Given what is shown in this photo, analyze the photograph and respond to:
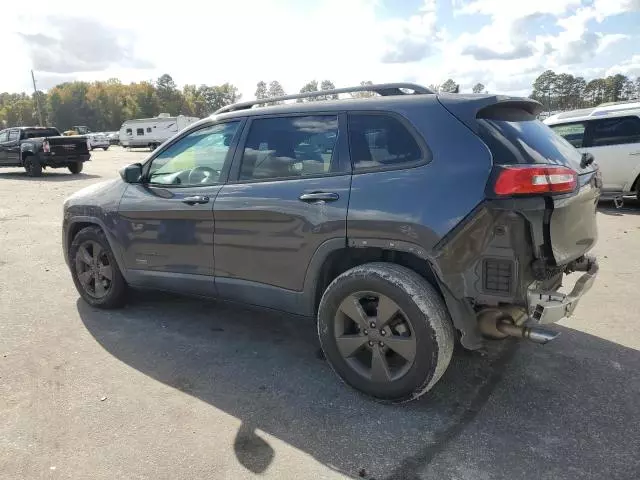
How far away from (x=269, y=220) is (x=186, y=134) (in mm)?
1287

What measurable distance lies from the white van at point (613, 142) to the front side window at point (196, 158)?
24.8ft

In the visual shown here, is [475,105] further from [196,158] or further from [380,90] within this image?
[196,158]

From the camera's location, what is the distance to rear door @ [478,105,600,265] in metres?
2.79

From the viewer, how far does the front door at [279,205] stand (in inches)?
129

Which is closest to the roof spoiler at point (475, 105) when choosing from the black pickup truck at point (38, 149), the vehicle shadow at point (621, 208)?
the vehicle shadow at point (621, 208)

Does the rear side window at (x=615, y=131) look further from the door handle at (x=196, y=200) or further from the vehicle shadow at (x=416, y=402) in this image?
the door handle at (x=196, y=200)

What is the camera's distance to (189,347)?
403 cm

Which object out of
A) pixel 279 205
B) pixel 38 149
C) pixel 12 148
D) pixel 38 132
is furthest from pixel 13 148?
pixel 279 205

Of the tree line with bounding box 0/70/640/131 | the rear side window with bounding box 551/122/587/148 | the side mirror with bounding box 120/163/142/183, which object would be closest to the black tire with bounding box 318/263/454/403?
the side mirror with bounding box 120/163/142/183

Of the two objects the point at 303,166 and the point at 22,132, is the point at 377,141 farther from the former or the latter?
the point at 22,132

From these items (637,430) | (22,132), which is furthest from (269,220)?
(22,132)

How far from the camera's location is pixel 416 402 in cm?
316

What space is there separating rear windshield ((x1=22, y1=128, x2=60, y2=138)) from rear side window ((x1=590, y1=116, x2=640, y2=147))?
17751 mm

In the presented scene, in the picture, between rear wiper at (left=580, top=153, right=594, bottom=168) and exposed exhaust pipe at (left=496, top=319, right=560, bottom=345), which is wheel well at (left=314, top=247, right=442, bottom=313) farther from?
rear wiper at (left=580, top=153, right=594, bottom=168)
